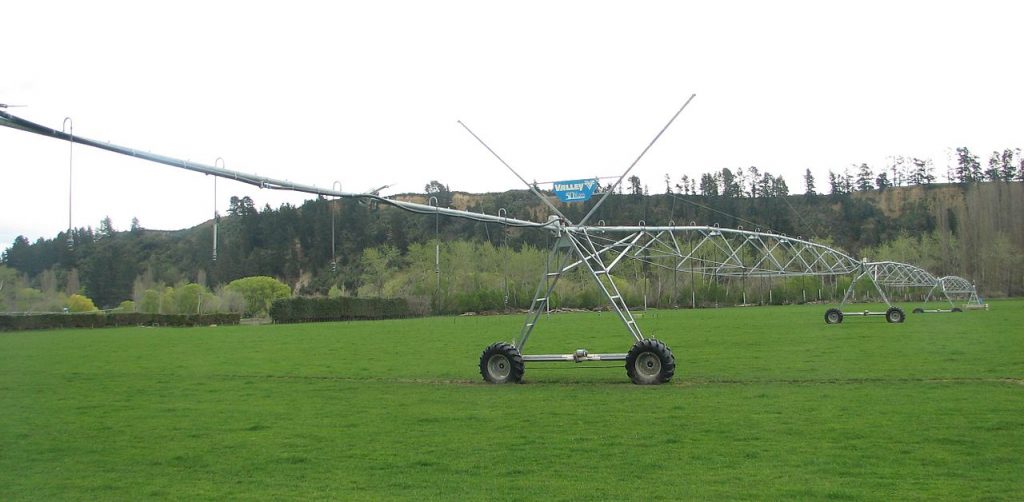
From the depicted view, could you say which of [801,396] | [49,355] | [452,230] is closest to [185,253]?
[452,230]

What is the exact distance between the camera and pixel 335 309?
8769 centimetres

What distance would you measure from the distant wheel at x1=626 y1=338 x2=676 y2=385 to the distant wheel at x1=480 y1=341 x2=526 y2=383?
259cm

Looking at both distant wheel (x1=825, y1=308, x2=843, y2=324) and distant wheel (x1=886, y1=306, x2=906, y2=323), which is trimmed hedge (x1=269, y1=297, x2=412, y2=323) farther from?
distant wheel (x1=886, y1=306, x2=906, y2=323)

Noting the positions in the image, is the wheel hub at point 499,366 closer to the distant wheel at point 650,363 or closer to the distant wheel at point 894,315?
the distant wheel at point 650,363

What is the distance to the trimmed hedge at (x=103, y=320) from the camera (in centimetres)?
6477

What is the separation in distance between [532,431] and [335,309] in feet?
249

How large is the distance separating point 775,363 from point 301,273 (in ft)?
362

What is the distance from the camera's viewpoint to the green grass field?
1022 cm

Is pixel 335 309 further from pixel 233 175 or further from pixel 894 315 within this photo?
pixel 233 175

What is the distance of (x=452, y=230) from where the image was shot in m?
134

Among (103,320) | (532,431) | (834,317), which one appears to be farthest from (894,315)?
(103,320)

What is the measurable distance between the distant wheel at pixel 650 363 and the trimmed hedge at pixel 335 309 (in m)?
68.2

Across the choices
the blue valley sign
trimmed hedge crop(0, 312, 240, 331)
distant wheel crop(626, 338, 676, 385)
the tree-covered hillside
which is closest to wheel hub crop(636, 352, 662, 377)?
distant wheel crop(626, 338, 676, 385)

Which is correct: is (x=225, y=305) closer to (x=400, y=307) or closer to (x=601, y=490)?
(x=400, y=307)
